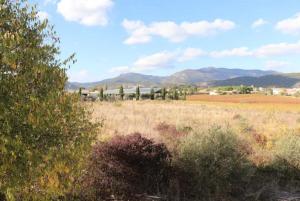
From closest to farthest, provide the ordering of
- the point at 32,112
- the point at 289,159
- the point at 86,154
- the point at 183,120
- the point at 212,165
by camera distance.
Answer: the point at 32,112
the point at 86,154
the point at 212,165
the point at 289,159
the point at 183,120

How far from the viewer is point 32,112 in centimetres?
711

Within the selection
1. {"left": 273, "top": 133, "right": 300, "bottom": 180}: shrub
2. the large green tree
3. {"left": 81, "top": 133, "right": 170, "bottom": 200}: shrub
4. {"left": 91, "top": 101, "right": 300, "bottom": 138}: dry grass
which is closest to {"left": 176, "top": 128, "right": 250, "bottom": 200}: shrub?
{"left": 81, "top": 133, "right": 170, "bottom": 200}: shrub

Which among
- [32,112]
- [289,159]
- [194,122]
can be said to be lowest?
[289,159]

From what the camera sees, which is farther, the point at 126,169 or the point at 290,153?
the point at 290,153

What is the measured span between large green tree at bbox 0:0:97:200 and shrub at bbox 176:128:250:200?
6.58m

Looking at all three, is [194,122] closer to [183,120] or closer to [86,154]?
[183,120]

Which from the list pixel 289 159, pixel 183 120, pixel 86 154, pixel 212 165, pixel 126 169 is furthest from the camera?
pixel 183 120

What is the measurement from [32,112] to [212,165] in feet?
28.2

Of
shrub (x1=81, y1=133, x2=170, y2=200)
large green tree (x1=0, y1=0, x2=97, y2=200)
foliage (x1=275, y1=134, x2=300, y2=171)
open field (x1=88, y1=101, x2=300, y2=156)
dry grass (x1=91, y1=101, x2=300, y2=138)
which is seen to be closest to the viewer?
large green tree (x1=0, y1=0, x2=97, y2=200)

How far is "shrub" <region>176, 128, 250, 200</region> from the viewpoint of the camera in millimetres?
14344

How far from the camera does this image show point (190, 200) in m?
13.6

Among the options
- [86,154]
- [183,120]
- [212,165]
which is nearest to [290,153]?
[212,165]

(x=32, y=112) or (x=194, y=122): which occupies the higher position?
(x=32, y=112)

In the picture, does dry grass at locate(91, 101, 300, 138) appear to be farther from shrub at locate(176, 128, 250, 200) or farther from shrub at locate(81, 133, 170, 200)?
shrub at locate(176, 128, 250, 200)
